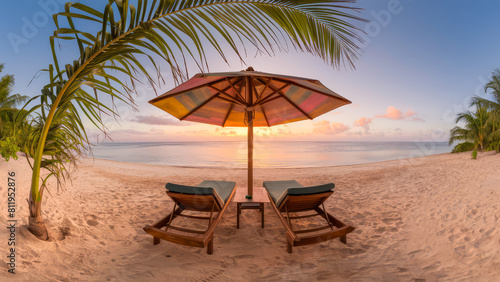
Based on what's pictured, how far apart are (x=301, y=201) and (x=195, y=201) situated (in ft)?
4.61

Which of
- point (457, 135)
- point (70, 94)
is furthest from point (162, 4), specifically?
point (457, 135)

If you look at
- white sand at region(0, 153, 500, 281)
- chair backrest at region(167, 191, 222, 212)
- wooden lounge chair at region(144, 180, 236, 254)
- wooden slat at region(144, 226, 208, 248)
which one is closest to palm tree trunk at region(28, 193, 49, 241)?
white sand at region(0, 153, 500, 281)

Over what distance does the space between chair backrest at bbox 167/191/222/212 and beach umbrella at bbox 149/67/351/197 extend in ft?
3.66

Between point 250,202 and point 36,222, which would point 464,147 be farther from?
point 36,222

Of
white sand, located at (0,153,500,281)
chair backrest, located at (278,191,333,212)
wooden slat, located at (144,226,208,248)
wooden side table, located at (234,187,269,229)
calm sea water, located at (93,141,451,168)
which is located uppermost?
chair backrest, located at (278,191,333,212)

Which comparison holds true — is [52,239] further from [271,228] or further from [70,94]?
[271,228]

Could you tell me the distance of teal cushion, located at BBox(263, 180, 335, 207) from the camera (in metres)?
2.62

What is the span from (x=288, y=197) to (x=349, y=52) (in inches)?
72.9

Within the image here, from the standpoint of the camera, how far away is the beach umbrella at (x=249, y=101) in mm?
3347

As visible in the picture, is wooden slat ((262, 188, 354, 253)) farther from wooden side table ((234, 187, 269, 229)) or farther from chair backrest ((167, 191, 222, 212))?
chair backrest ((167, 191, 222, 212))

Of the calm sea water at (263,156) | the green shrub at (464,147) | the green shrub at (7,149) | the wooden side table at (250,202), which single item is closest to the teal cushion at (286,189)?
the wooden side table at (250,202)

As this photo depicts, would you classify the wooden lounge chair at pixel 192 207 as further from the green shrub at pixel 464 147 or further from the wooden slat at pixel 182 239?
the green shrub at pixel 464 147

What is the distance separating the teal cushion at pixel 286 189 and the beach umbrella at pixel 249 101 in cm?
46

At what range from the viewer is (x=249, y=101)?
369 cm
